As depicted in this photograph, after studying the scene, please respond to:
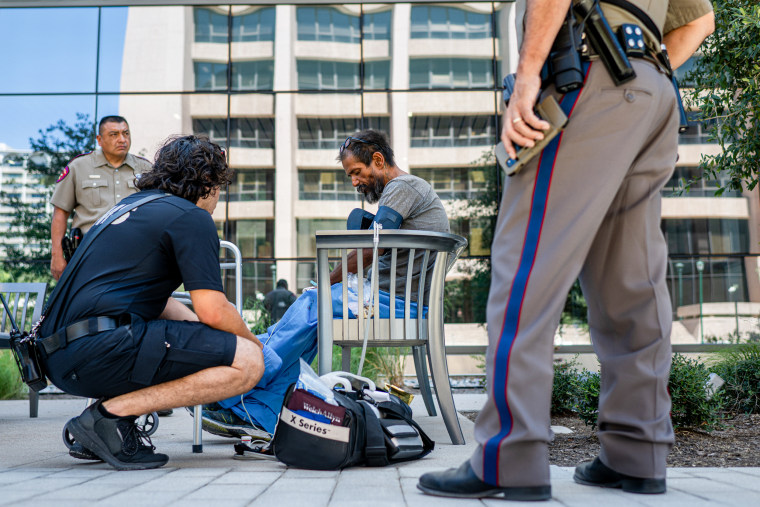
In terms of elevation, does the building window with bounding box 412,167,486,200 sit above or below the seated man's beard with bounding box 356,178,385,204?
above

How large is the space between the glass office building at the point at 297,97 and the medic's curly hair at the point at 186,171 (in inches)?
369

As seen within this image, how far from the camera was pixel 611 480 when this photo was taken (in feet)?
6.48

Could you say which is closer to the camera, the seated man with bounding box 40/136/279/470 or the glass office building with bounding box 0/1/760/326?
the seated man with bounding box 40/136/279/470

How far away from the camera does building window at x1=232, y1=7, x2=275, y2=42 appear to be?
Result: 42.0ft

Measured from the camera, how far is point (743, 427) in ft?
12.2

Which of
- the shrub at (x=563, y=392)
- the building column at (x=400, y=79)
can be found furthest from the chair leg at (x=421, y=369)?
the building column at (x=400, y=79)

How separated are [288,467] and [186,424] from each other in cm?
199

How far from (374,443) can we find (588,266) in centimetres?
92

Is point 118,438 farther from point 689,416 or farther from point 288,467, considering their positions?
point 689,416

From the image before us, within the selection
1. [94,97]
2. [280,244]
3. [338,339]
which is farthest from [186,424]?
[94,97]

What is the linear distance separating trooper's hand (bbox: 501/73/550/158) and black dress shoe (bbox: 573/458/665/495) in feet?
2.91

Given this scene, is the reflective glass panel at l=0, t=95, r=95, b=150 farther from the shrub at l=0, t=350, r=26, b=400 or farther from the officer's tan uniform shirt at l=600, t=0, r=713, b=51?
the officer's tan uniform shirt at l=600, t=0, r=713, b=51

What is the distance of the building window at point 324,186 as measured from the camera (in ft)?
40.3

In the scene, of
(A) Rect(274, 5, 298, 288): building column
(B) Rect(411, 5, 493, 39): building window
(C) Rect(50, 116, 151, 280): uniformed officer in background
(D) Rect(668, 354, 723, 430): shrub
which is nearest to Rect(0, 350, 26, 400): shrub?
(C) Rect(50, 116, 151, 280): uniformed officer in background
